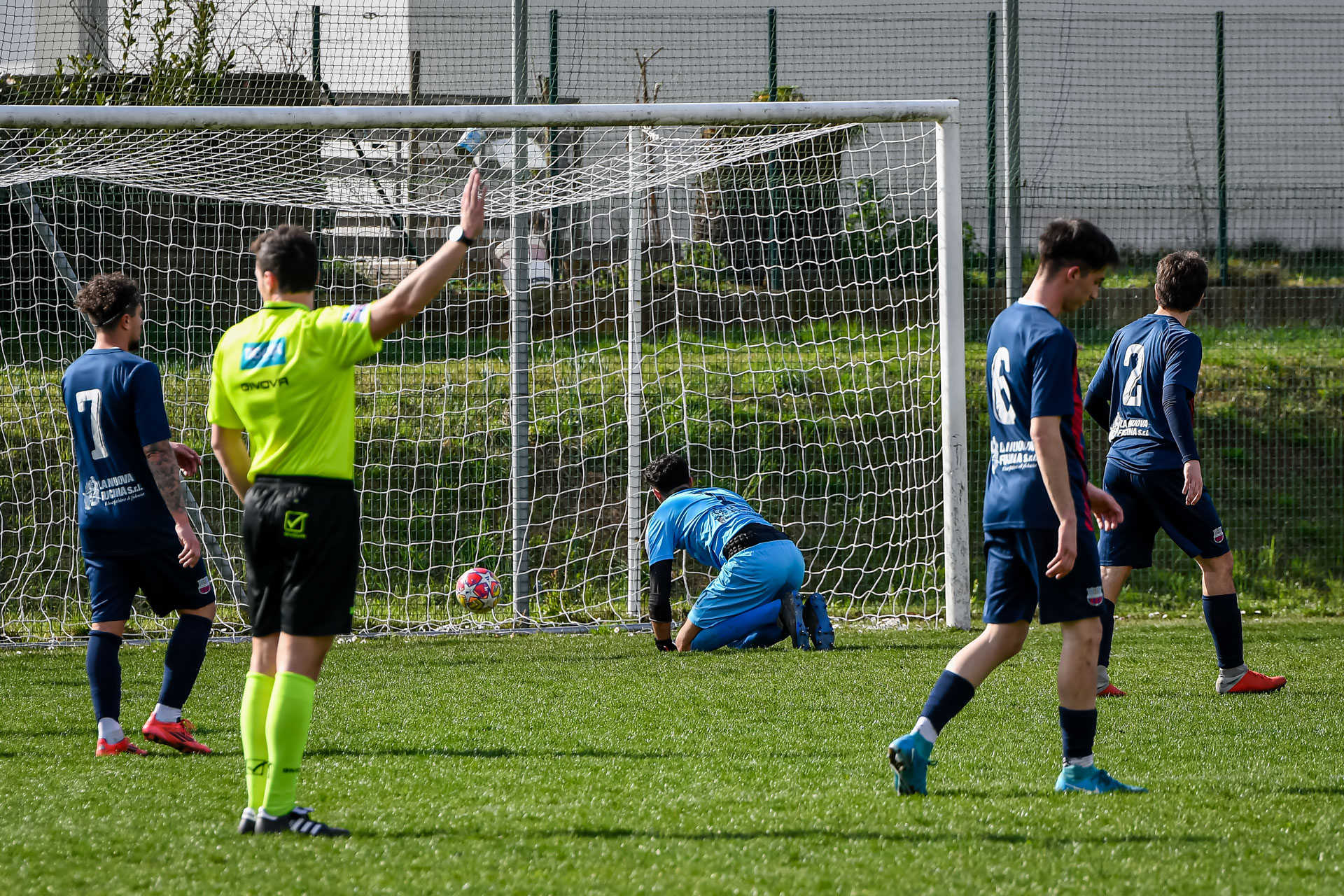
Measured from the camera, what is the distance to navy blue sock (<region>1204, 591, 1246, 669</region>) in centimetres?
547

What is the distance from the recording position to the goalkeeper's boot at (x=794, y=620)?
23.1 ft

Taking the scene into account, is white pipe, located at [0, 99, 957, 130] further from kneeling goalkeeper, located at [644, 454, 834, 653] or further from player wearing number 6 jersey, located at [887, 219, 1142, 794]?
player wearing number 6 jersey, located at [887, 219, 1142, 794]

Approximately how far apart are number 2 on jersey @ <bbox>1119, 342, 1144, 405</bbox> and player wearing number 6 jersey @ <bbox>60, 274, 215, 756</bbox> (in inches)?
159

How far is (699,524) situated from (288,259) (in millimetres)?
4042

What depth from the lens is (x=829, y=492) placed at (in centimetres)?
1055

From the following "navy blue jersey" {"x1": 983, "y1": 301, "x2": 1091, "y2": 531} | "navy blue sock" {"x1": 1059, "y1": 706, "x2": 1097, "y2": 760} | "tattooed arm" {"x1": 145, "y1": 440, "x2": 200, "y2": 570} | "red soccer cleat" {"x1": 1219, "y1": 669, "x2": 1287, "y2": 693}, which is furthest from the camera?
"red soccer cleat" {"x1": 1219, "y1": 669, "x2": 1287, "y2": 693}

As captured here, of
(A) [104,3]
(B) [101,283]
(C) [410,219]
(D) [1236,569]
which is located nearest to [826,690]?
(B) [101,283]

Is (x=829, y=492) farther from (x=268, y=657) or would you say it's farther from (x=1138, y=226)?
(x=268, y=657)

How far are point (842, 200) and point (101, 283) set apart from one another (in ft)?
19.2

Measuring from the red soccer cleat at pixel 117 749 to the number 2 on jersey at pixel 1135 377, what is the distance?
443 cm

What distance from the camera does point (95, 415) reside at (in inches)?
181

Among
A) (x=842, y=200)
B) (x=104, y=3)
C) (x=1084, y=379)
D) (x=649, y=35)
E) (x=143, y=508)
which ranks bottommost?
(x=143, y=508)

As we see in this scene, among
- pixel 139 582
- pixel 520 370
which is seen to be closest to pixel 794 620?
pixel 520 370

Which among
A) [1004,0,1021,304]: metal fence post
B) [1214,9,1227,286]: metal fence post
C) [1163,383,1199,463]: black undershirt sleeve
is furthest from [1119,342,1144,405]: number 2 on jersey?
[1214,9,1227,286]: metal fence post
